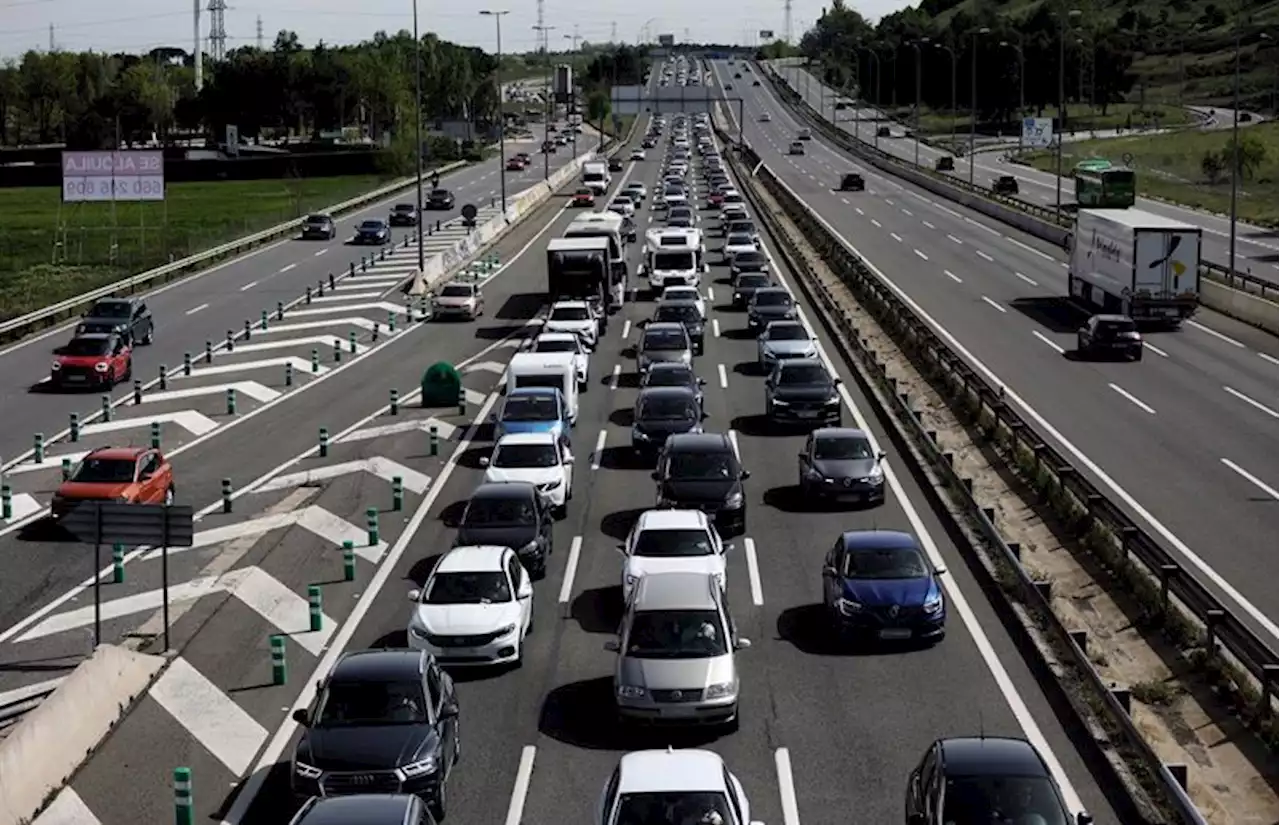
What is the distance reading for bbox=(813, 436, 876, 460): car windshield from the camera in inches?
1273

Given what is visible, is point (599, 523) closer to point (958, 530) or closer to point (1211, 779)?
point (958, 530)

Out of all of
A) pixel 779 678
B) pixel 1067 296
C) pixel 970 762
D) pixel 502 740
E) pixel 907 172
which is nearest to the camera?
pixel 970 762

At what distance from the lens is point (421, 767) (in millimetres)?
17594

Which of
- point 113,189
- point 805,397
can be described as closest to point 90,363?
point 805,397

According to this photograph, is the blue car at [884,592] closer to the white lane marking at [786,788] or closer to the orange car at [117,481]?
the white lane marking at [786,788]

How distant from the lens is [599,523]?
31.5m

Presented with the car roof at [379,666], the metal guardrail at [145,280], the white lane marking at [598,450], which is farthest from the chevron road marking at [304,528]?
the metal guardrail at [145,280]

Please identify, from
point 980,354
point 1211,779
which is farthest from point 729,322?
point 1211,779

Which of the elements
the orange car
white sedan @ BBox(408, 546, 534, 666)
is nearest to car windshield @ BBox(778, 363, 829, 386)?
the orange car

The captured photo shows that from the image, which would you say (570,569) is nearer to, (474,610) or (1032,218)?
(474,610)

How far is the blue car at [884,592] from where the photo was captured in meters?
23.2

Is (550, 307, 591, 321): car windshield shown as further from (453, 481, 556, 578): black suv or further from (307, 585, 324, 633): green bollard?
(307, 585, 324, 633): green bollard

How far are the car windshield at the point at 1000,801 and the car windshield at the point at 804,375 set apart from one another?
24836 mm

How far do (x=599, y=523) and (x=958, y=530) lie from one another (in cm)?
625
